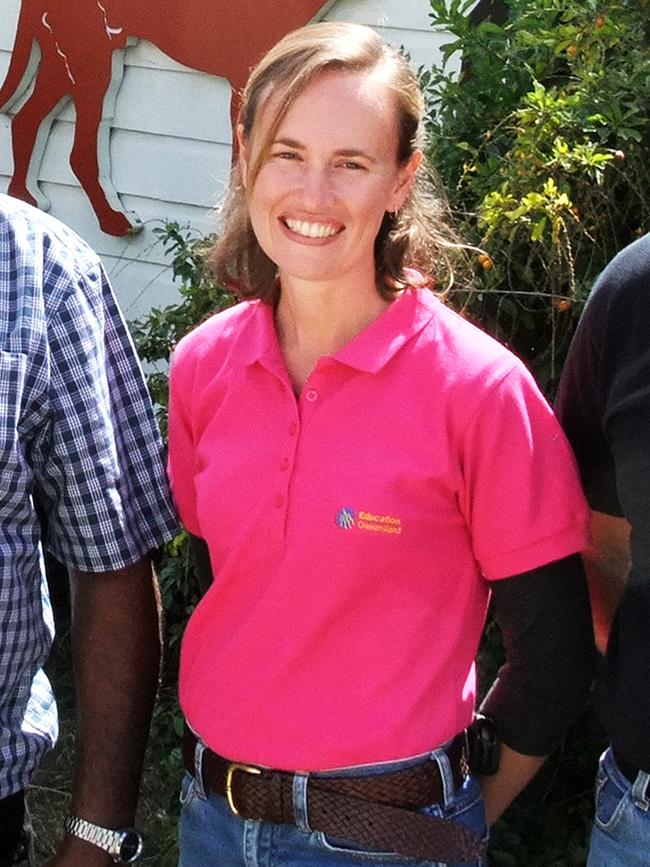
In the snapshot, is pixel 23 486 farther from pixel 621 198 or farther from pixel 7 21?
pixel 7 21

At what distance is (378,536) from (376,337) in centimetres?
30

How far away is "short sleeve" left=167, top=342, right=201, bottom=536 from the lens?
2.05 m

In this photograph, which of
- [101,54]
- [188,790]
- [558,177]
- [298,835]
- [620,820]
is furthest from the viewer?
[101,54]

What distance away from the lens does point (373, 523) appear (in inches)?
70.4

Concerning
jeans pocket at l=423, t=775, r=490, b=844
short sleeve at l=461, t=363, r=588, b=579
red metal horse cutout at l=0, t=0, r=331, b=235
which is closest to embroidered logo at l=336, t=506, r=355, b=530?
short sleeve at l=461, t=363, r=588, b=579

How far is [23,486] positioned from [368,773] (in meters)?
0.62

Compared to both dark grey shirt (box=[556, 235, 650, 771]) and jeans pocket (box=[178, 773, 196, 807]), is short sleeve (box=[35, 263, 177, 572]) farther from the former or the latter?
dark grey shirt (box=[556, 235, 650, 771])

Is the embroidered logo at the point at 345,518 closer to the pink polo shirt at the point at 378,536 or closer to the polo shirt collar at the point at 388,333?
the pink polo shirt at the point at 378,536

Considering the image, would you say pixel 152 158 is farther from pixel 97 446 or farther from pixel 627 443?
pixel 627 443

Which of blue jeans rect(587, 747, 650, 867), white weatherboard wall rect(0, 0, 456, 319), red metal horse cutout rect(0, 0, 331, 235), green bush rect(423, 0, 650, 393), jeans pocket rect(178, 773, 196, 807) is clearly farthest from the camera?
white weatherboard wall rect(0, 0, 456, 319)

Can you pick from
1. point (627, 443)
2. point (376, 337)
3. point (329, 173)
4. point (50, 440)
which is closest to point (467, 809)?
point (627, 443)

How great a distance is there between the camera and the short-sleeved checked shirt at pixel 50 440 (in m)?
1.75

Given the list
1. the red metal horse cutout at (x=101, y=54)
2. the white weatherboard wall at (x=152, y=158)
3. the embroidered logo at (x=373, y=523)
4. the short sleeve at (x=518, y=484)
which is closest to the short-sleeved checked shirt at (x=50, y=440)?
the embroidered logo at (x=373, y=523)

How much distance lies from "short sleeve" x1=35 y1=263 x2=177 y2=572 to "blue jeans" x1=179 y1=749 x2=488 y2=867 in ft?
1.33
